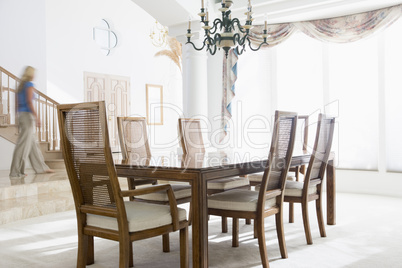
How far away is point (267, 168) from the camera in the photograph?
8.66 feet

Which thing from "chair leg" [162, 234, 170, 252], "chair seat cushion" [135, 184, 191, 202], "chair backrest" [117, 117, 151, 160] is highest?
"chair backrest" [117, 117, 151, 160]

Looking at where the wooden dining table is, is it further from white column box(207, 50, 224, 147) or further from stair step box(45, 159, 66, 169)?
stair step box(45, 159, 66, 169)

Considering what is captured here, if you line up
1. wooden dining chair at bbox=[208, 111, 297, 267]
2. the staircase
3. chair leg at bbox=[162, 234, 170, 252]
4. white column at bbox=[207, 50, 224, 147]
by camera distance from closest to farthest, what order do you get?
wooden dining chair at bbox=[208, 111, 297, 267]
chair leg at bbox=[162, 234, 170, 252]
the staircase
white column at bbox=[207, 50, 224, 147]

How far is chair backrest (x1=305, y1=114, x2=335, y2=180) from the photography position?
334cm

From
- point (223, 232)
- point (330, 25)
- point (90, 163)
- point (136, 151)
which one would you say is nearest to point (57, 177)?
point (136, 151)

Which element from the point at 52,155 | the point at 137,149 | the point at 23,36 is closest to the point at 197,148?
the point at 137,149

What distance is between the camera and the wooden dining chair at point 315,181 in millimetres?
3281

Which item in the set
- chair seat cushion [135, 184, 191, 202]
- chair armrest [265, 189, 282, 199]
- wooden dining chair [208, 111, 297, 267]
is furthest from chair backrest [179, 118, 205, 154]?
chair armrest [265, 189, 282, 199]

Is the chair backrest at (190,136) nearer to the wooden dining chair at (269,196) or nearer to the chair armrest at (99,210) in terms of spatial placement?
the wooden dining chair at (269,196)

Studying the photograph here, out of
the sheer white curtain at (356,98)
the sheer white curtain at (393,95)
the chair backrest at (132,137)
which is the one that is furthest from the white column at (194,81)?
the sheer white curtain at (393,95)

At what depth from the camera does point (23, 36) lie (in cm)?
740

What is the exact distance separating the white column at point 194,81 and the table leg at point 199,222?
343cm

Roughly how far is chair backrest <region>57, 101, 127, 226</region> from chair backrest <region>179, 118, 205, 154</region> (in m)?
1.70

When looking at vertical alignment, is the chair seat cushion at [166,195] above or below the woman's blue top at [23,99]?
below
